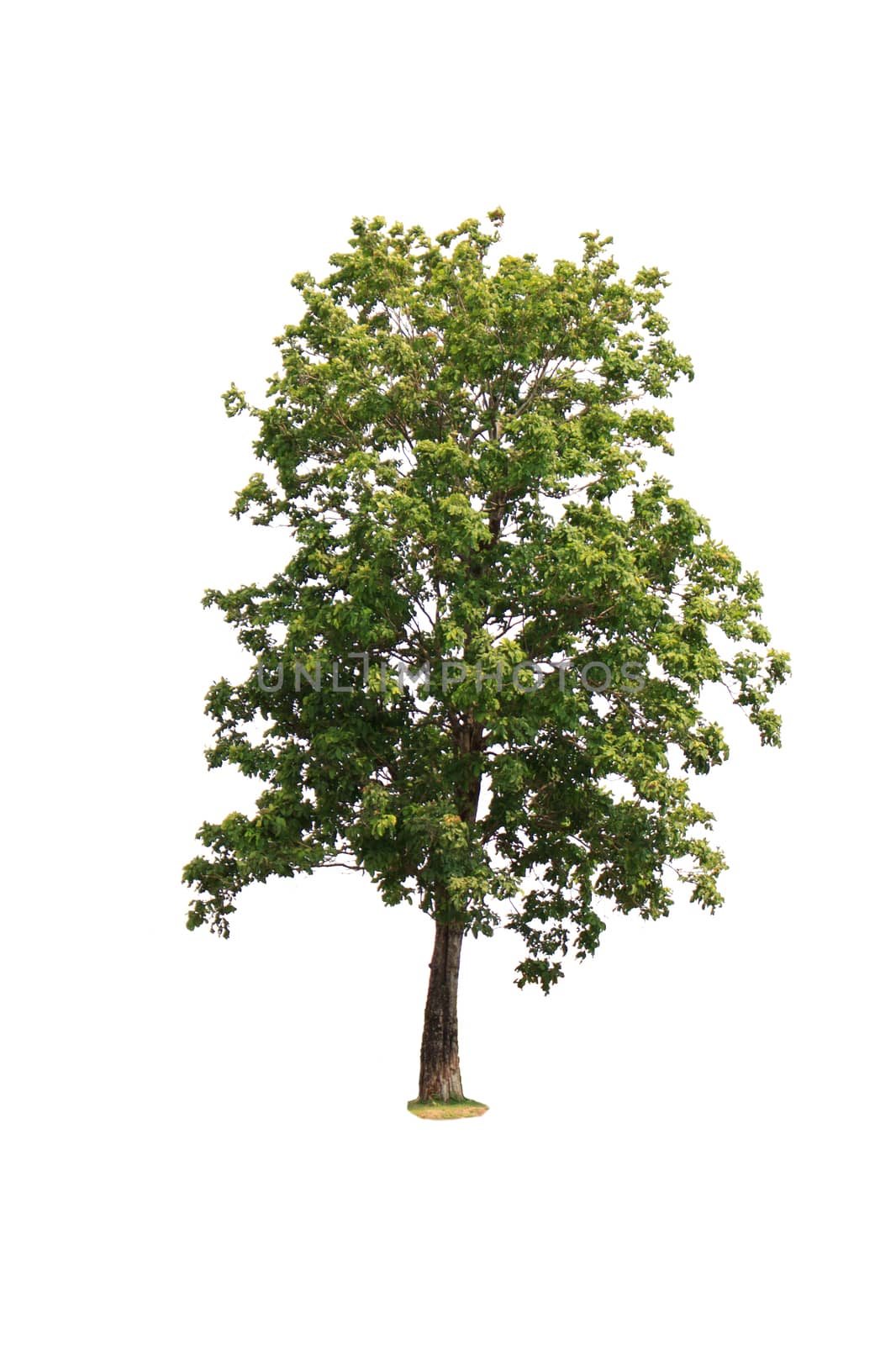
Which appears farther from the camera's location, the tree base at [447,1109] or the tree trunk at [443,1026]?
the tree trunk at [443,1026]

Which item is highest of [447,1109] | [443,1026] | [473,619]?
[473,619]

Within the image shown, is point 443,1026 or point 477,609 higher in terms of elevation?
point 477,609

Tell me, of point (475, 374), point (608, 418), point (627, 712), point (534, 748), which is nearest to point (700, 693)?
point (627, 712)

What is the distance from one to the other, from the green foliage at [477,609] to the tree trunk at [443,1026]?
1004 millimetres

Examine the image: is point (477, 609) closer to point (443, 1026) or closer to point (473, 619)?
point (473, 619)

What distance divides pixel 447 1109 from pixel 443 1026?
3.60 ft

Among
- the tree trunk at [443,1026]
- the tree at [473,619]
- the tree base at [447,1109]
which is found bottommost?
the tree base at [447,1109]

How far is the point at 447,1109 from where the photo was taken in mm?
21344

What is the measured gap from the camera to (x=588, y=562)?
19625 mm

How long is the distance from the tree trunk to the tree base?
0.10 metres

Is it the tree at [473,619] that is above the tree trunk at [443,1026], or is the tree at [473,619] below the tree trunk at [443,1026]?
above

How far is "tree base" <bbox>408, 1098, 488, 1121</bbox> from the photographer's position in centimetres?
2114

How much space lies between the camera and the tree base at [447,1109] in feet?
69.4

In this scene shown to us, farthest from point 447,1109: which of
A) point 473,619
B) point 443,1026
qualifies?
point 473,619
